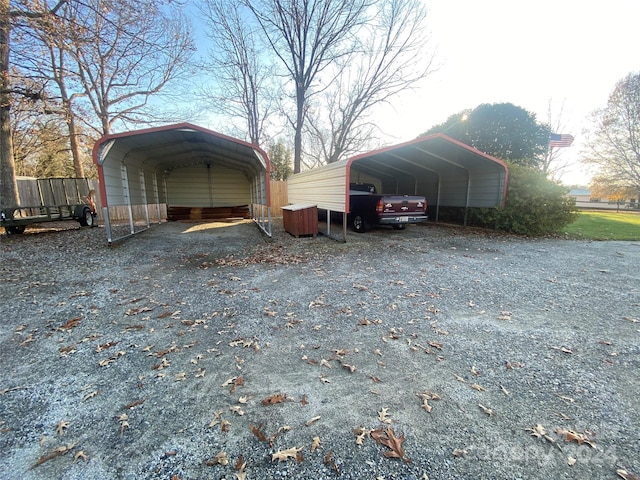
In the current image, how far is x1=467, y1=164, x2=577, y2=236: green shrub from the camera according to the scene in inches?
374

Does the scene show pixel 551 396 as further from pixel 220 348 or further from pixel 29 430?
pixel 29 430

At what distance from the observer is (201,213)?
14.9 m

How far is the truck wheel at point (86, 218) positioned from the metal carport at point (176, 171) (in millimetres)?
990

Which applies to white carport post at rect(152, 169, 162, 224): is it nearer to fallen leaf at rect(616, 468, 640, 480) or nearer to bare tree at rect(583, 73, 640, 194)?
fallen leaf at rect(616, 468, 640, 480)

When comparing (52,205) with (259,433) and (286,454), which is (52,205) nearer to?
(259,433)

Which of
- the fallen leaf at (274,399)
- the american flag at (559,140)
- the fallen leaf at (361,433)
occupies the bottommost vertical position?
the fallen leaf at (361,433)

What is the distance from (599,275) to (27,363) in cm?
859

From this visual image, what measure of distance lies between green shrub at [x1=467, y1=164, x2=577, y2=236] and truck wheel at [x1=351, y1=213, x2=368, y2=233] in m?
4.90

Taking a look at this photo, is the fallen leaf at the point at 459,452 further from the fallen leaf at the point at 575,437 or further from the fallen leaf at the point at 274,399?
the fallen leaf at the point at 274,399

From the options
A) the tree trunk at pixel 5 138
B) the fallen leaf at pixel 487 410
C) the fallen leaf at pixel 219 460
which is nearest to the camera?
the fallen leaf at pixel 219 460

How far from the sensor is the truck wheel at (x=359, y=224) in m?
10.6

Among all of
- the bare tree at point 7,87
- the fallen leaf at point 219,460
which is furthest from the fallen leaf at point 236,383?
the bare tree at point 7,87

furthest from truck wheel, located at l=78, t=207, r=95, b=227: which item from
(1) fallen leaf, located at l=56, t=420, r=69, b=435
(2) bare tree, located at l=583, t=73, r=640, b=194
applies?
(2) bare tree, located at l=583, t=73, r=640, b=194

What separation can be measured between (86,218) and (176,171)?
5.40m
